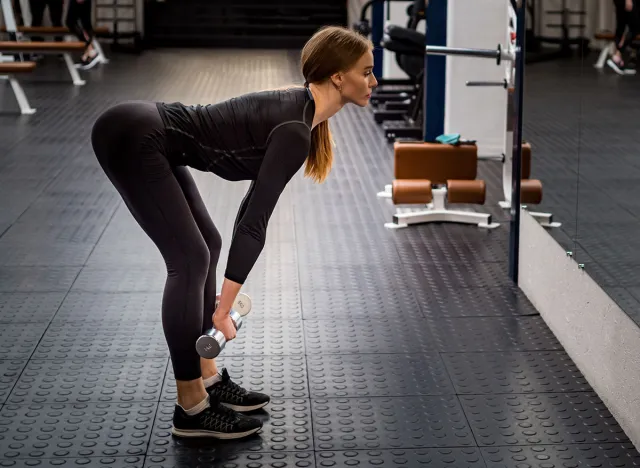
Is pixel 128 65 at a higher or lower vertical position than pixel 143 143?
lower

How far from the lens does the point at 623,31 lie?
9.78 ft

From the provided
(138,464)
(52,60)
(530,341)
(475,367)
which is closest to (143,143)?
(138,464)

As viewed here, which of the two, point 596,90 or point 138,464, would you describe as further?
point 596,90

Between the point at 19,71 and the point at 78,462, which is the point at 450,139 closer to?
the point at 78,462

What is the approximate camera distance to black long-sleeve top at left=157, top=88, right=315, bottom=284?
8.55 feet

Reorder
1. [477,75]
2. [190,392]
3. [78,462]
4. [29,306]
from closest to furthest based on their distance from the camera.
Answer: [78,462]
[190,392]
[29,306]
[477,75]

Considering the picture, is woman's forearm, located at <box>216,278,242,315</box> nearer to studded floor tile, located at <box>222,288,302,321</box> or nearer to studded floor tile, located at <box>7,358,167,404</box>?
studded floor tile, located at <box>7,358,167,404</box>

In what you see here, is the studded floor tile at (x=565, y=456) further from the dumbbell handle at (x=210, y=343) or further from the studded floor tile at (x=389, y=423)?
the dumbbell handle at (x=210, y=343)

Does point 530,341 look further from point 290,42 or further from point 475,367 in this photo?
point 290,42

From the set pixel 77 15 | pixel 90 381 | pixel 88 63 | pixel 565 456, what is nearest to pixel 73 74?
pixel 77 15

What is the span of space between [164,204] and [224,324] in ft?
1.18

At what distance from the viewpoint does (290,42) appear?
15953 mm

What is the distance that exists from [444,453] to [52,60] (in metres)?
12.3

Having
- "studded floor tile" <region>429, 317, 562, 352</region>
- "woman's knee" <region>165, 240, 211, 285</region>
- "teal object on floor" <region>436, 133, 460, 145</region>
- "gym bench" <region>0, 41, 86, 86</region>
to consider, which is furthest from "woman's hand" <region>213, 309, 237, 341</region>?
"gym bench" <region>0, 41, 86, 86</region>
